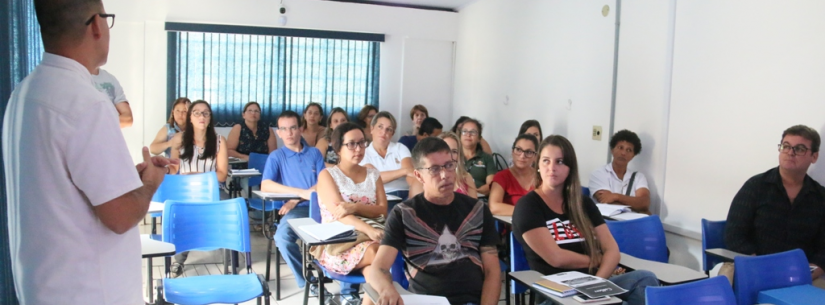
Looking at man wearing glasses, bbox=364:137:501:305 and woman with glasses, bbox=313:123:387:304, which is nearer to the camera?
man wearing glasses, bbox=364:137:501:305

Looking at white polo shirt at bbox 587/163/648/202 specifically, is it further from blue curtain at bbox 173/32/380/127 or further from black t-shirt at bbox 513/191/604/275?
blue curtain at bbox 173/32/380/127

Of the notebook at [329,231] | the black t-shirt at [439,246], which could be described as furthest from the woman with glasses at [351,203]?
the black t-shirt at [439,246]

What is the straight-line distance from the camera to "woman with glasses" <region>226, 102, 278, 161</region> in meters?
7.20

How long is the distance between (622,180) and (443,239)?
251 centimetres

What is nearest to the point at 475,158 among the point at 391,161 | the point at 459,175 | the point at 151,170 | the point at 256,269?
the point at 391,161

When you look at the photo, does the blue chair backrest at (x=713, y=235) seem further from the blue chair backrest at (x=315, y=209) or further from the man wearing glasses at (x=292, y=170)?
the man wearing glasses at (x=292, y=170)

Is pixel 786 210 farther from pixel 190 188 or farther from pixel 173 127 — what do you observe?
pixel 173 127

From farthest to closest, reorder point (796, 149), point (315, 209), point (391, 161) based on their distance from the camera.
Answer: point (391, 161) → point (315, 209) → point (796, 149)

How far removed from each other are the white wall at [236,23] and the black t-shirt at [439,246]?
5789 millimetres

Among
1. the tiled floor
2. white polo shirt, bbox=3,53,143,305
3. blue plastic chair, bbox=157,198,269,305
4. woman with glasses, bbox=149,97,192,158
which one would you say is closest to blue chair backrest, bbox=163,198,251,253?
blue plastic chair, bbox=157,198,269,305

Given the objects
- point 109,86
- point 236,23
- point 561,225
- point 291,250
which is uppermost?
point 236,23

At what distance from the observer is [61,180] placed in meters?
1.35

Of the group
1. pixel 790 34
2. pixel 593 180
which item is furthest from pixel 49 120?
pixel 593 180

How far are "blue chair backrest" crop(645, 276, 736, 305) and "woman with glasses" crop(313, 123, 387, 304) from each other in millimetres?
1565
